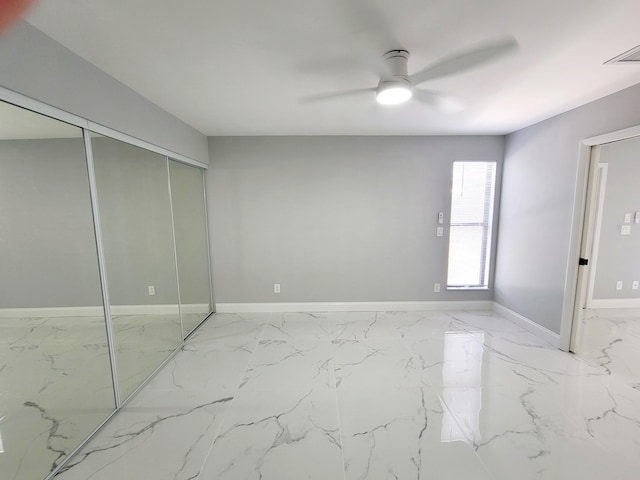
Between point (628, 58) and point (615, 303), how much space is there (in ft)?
12.6

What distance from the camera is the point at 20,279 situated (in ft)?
5.22

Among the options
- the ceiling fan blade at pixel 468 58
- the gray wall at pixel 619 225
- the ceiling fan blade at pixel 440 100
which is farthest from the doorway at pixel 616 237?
the ceiling fan blade at pixel 468 58

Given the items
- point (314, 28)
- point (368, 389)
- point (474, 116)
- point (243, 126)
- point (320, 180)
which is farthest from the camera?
point (320, 180)

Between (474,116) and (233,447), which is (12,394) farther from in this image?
(474,116)

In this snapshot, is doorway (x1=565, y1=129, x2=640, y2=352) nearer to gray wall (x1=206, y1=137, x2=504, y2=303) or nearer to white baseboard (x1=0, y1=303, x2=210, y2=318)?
gray wall (x1=206, y1=137, x2=504, y2=303)

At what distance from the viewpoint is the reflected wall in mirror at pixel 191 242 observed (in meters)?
2.92

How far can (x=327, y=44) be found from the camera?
5.05 feet

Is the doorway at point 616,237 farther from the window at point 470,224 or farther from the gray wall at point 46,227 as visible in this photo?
the gray wall at point 46,227

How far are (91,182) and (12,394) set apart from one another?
134 centimetres

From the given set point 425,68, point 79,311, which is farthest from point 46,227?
point 425,68

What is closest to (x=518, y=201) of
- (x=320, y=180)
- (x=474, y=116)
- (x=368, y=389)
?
(x=474, y=116)

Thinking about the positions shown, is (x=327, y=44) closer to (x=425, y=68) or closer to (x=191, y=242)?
(x=425, y=68)

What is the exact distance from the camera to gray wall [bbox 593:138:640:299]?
11.9 ft

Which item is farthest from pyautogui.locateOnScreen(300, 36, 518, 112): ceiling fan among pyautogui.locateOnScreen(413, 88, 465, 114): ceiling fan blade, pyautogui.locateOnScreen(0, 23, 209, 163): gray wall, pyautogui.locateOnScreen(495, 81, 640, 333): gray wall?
pyautogui.locateOnScreen(0, 23, 209, 163): gray wall
